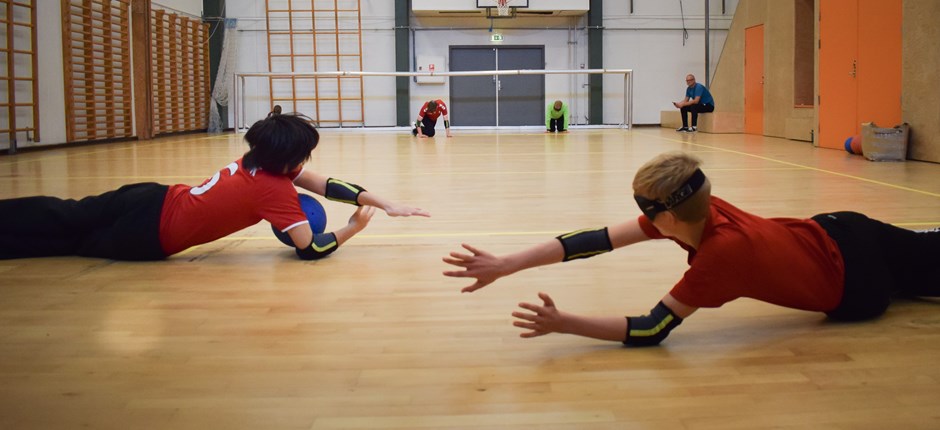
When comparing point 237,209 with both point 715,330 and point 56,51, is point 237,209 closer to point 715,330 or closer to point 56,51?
point 715,330

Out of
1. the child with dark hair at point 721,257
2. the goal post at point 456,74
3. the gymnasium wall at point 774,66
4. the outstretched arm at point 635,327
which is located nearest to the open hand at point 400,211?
the child with dark hair at point 721,257

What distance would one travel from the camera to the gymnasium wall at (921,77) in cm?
875

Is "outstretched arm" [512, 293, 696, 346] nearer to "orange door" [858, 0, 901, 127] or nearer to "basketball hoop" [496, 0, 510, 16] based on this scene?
"orange door" [858, 0, 901, 127]

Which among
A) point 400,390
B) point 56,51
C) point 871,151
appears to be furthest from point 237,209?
point 56,51

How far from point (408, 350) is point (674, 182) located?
0.83m

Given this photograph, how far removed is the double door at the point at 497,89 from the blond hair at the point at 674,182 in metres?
18.6

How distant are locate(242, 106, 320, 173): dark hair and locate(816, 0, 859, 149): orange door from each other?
29.6 feet

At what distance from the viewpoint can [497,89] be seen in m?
20.8

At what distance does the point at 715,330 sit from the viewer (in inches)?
99.3

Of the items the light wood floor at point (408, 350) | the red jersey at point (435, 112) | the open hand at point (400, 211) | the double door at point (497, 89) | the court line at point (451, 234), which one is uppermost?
the double door at point (497, 89)

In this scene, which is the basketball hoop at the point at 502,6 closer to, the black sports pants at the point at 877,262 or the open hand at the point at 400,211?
the open hand at the point at 400,211

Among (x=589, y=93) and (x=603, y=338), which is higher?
(x=589, y=93)

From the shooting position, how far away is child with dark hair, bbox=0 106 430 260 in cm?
357

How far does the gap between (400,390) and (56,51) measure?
43.2 ft
